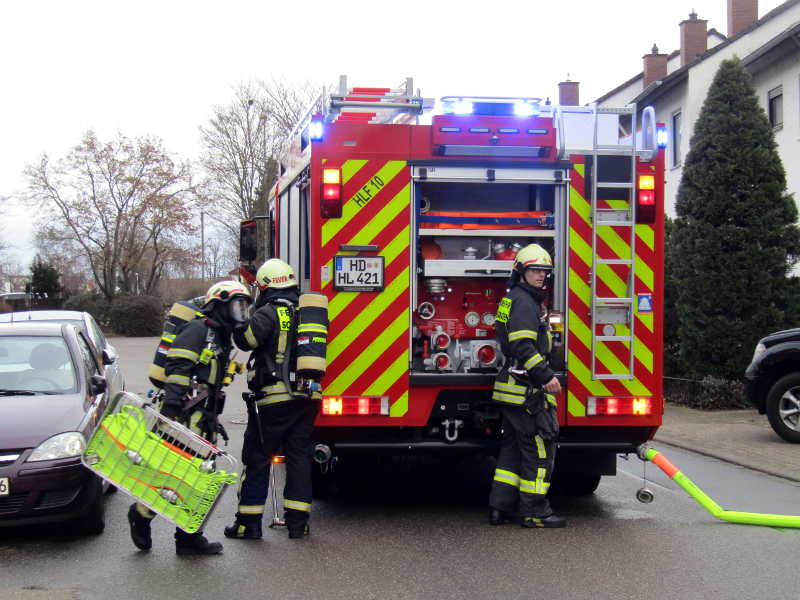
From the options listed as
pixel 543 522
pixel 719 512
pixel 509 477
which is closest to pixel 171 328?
pixel 509 477

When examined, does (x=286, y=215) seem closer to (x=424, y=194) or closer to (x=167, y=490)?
(x=424, y=194)

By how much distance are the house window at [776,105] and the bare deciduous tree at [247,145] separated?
16927 millimetres

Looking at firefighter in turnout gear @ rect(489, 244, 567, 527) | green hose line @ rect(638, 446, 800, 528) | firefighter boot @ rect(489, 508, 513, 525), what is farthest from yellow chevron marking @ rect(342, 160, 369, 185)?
green hose line @ rect(638, 446, 800, 528)

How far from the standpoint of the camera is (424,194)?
7.39 meters

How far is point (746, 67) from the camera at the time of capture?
2412 cm

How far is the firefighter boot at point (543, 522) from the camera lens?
6887 millimetres

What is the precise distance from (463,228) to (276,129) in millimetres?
31617

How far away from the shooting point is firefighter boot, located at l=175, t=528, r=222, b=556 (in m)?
6.18

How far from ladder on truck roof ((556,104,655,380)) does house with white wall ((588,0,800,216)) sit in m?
11.5

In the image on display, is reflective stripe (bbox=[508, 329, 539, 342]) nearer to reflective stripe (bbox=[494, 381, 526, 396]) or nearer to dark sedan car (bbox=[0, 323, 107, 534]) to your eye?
reflective stripe (bbox=[494, 381, 526, 396])

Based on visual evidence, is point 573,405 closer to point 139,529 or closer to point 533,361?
point 533,361

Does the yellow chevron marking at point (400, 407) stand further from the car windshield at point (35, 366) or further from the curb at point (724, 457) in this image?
the curb at point (724, 457)

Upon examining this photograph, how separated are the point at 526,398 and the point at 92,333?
4722mm

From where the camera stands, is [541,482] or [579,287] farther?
[579,287]
